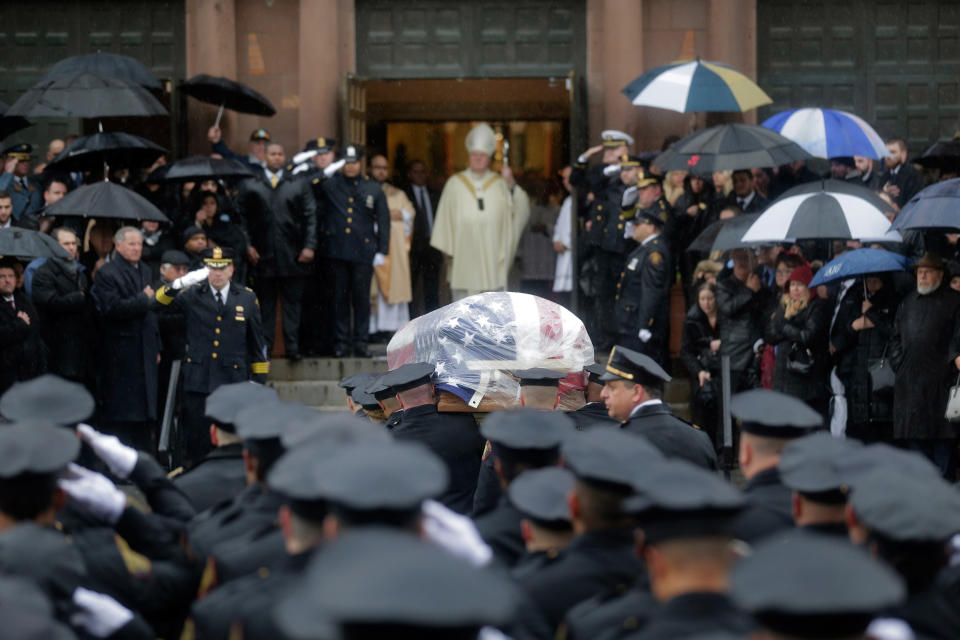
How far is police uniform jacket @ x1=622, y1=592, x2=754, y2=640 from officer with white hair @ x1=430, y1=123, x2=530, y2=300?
Result: 1109cm

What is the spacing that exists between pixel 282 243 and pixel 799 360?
193 inches

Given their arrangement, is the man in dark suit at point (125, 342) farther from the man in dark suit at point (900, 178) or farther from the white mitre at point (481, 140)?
the man in dark suit at point (900, 178)

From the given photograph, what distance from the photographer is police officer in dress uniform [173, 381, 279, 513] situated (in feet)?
19.1

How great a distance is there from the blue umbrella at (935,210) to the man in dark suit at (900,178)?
7.64 feet

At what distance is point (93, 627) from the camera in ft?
14.2

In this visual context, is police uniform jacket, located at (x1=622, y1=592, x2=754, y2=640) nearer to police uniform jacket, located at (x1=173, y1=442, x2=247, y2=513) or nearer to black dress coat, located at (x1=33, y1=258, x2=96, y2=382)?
police uniform jacket, located at (x1=173, y1=442, x2=247, y2=513)

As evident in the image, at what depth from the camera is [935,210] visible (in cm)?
959

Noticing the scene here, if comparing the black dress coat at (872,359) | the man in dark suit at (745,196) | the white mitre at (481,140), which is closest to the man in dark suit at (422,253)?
the white mitre at (481,140)

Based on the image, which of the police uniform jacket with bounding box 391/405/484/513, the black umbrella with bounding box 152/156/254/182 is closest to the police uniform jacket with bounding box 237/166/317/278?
the black umbrella with bounding box 152/156/254/182

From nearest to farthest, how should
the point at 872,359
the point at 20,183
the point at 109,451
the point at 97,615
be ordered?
the point at 97,615
the point at 109,451
the point at 872,359
the point at 20,183

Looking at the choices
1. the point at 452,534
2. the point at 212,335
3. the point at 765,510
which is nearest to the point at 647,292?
the point at 212,335

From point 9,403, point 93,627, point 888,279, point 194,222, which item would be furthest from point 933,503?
point 194,222

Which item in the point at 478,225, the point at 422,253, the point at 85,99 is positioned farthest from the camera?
the point at 422,253

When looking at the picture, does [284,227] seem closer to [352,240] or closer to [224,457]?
[352,240]
